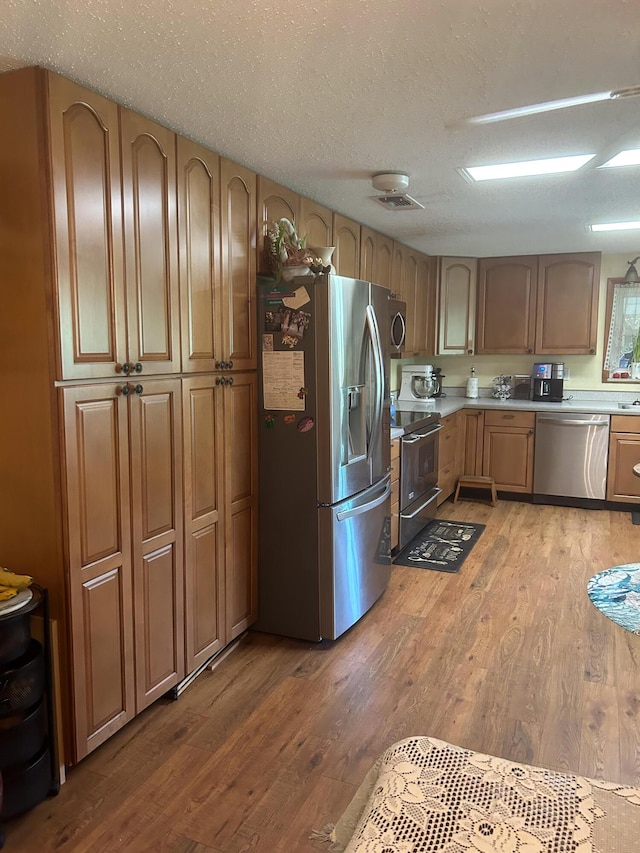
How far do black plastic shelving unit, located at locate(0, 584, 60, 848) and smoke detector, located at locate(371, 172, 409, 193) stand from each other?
7.42 feet

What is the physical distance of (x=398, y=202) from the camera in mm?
3445

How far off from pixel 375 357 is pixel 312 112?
1.31 metres

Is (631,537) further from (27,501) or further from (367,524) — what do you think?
(27,501)

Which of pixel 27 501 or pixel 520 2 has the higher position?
pixel 520 2

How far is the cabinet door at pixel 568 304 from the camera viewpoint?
5.53 meters

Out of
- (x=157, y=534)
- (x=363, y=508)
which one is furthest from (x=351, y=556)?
(x=157, y=534)

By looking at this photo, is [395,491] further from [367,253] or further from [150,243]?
[150,243]

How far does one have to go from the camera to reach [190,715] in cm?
245

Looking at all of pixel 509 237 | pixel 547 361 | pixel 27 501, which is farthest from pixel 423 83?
pixel 547 361

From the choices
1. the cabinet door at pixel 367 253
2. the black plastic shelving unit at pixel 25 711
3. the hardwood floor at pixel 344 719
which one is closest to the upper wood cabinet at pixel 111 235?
the black plastic shelving unit at pixel 25 711

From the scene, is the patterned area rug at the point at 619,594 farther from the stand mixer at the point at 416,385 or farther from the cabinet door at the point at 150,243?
the cabinet door at the point at 150,243

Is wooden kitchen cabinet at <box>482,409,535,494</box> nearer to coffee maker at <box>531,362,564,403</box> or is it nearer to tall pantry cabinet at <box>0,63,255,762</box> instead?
coffee maker at <box>531,362,564,403</box>

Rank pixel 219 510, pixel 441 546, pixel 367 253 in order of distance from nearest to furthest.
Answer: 1. pixel 219 510
2. pixel 367 253
3. pixel 441 546

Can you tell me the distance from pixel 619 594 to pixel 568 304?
2.92 meters
